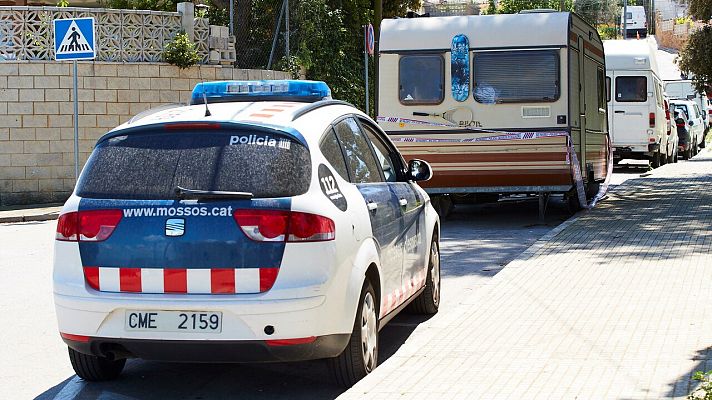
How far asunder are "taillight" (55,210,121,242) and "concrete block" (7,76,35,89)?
15.9m

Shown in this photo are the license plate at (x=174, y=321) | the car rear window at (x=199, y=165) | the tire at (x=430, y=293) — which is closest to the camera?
the license plate at (x=174, y=321)

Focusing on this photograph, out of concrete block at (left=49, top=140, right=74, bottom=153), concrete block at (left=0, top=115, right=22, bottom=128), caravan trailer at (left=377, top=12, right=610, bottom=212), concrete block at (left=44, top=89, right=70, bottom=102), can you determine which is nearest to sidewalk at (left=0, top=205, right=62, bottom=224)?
concrete block at (left=49, top=140, right=74, bottom=153)

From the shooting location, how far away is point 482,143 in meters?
16.1

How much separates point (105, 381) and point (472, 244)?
7.85 metres

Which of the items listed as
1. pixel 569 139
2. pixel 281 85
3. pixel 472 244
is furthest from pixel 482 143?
pixel 281 85

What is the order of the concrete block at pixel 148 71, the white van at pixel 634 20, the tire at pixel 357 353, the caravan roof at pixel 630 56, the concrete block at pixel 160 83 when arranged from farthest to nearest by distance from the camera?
the white van at pixel 634 20 → the caravan roof at pixel 630 56 → the concrete block at pixel 160 83 → the concrete block at pixel 148 71 → the tire at pixel 357 353

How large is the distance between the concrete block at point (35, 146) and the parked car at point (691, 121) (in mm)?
22648

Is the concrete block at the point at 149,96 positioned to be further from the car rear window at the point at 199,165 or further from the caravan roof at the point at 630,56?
the car rear window at the point at 199,165

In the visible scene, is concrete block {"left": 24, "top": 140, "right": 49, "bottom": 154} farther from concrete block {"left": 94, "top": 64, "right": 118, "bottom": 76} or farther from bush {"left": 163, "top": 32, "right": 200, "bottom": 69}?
bush {"left": 163, "top": 32, "right": 200, "bottom": 69}

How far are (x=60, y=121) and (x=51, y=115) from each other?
0.70ft

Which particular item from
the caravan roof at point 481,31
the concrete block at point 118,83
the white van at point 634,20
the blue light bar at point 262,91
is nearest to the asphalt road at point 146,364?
the blue light bar at point 262,91

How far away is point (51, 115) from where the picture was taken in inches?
857

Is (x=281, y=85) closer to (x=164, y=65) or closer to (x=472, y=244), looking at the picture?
(x=472, y=244)

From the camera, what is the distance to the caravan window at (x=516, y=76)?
1591 centimetres
